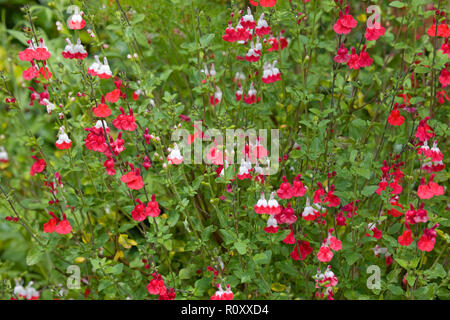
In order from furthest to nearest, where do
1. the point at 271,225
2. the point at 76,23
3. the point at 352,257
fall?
the point at 352,257 → the point at 271,225 → the point at 76,23

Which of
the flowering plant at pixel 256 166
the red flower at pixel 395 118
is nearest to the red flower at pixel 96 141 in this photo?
the flowering plant at pixel 256 166

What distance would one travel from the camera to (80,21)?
165 centimetres

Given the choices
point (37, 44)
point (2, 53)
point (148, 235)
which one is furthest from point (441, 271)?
point (2, 53)

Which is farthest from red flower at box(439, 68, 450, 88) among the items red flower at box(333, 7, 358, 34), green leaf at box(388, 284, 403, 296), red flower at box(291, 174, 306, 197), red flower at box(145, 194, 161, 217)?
red flower at box(145, 194, 161, 217)

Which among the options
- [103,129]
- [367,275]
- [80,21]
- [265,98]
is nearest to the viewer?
[80,21]

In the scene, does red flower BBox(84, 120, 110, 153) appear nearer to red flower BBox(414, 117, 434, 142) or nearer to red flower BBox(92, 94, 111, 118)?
red flower BBox(92, 94, 111, 118)

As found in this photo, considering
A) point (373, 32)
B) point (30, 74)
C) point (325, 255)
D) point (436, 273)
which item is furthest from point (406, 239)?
point (30, 74)

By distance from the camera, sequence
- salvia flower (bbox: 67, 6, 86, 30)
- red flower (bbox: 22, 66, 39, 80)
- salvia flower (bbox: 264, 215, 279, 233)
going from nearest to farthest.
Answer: salvia flower (bbox: 67, 6, 86, 30), salvia flower (bbox: 264, 215, 279, 233), red flower (bbox: 22, 66, 39, 80)

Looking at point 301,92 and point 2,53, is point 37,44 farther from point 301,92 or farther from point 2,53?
Answer: point 2,53

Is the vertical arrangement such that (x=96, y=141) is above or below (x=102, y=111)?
below

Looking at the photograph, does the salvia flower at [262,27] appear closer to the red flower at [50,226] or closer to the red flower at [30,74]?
the red flower at [30,74]

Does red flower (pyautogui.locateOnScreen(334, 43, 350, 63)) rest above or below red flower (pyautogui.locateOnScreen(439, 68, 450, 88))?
above

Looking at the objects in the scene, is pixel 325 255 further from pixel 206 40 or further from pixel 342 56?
pixel 206 40

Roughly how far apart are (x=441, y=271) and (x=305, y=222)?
0.56 metres
